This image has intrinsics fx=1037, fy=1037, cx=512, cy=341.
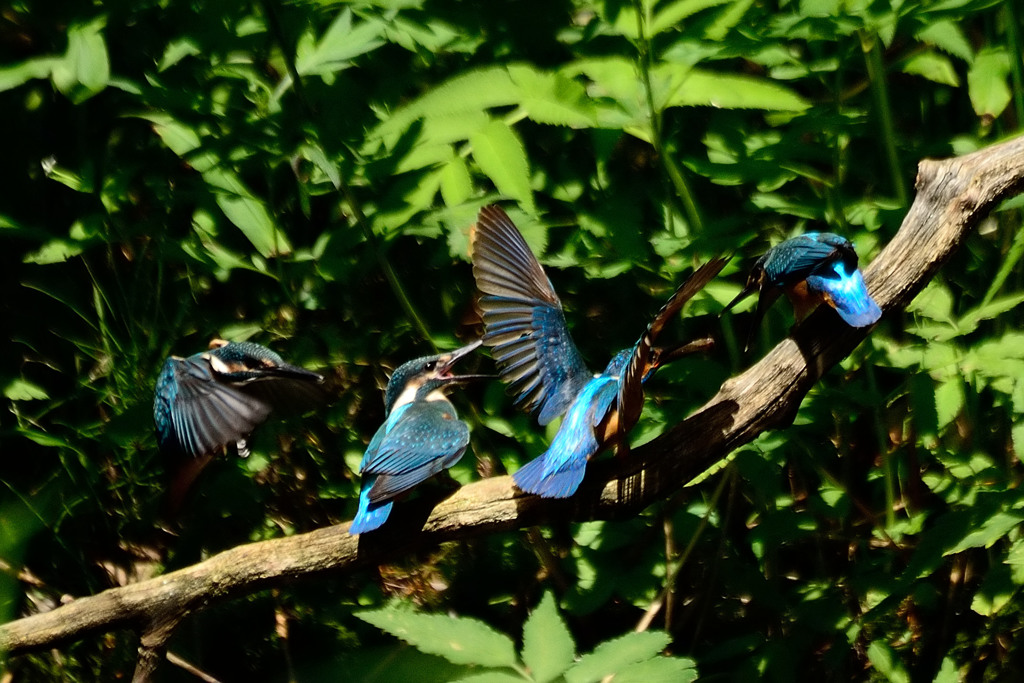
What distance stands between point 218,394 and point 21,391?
83 centimetres

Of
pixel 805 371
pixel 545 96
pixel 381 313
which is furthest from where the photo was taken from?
pixel 381 313

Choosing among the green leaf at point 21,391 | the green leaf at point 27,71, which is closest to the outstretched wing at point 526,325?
the green leaf at point 27,71

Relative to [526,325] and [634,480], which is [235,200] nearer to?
[526,325]

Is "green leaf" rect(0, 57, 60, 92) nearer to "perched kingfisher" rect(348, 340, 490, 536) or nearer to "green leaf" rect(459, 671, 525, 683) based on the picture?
"perched kingfisher" rect(348, 340, 490, 536)

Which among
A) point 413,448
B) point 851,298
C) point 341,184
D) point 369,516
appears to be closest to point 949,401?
point 851,298

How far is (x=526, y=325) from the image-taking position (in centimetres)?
211

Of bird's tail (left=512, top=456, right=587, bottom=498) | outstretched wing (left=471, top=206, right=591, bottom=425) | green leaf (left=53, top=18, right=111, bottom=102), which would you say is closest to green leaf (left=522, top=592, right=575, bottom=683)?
bird's tail (left=512, top=456, right=587, bottom=498)

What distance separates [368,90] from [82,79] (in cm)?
74

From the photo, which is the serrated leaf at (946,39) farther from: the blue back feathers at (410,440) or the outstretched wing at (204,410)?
the outstretched wing at (204,410)

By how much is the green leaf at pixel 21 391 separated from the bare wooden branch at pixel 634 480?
33.1 inches

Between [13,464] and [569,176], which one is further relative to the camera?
[13,464]

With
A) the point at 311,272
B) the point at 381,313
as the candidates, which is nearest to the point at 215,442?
the point at 311,272

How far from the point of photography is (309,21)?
2268mm

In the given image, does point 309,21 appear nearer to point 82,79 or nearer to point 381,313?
point 82,79
